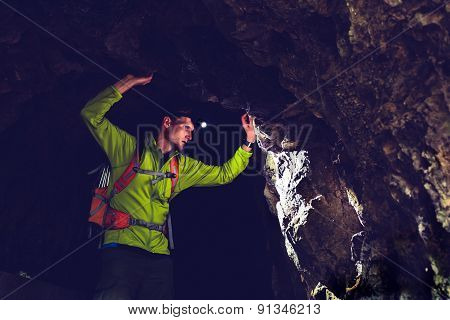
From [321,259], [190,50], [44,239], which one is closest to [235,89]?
[190,50]

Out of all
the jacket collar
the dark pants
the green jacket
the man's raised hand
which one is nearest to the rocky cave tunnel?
the man's raised hand

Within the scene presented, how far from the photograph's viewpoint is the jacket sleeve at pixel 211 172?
625 centimetres

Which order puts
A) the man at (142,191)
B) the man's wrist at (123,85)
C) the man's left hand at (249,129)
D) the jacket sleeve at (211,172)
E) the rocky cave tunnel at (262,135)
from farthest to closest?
the jacket sleeve at (211,172) < the man's left hand at (249,129) < the man's wrist at (123,85) < the man at (142,191) < the rocky cave tunnel at (262,135)

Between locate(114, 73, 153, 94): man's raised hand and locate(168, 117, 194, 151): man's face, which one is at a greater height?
locate(114, 73, 153, 94): man's raised hand

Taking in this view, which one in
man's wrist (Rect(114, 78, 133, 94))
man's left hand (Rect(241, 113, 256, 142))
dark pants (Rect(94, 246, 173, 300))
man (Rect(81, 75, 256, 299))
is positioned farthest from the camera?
man's left hand (Rect(241, 113, 256, 142))

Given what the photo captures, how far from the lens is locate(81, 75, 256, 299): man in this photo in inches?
227

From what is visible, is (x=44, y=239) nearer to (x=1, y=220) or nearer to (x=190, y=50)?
(x=1, y=220)

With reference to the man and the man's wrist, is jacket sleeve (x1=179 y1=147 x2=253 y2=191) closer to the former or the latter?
the man

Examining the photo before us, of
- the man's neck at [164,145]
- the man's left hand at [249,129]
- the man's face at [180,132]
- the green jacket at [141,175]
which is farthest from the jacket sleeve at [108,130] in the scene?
the man's left hand at [249,129]

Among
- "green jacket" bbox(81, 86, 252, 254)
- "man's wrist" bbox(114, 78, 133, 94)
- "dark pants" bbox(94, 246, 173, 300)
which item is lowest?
"dark pants" bbox(94, 246, 173, 300)

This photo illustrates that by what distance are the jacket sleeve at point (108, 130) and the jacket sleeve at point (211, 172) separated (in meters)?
0.75

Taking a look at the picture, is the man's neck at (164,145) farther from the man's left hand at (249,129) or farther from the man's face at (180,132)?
the man's left hand at (249,129)

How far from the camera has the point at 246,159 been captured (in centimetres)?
622

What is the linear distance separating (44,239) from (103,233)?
6.37 ft
